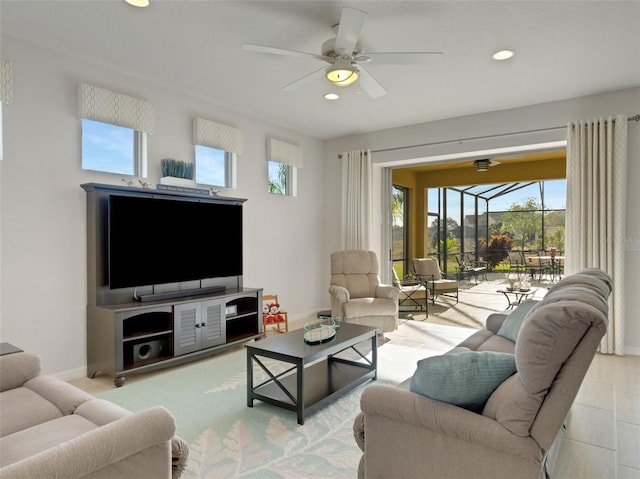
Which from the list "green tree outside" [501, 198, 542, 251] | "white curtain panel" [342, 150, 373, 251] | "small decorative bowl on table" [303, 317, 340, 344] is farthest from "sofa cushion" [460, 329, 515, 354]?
"green tree outside" [501, 198, 542, 251]

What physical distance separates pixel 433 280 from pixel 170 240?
4806 mm

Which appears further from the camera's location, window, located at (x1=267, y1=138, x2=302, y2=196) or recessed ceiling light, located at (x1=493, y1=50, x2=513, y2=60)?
window, located at (x1=267, y1=138, x2=302, y2=196)

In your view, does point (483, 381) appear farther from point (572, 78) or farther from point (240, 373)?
point (572, 78)

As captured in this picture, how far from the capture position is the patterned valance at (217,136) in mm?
4480

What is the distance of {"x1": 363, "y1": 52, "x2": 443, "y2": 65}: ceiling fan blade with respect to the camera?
2758 millimetres

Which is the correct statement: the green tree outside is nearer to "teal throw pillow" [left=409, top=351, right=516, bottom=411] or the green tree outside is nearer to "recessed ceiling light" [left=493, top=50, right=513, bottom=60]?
"recessed ceiling light" [left=493, top=50, right=513, bottom=60]

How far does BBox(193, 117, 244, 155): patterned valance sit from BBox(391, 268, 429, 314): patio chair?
10.1 feet

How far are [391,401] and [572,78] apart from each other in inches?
150

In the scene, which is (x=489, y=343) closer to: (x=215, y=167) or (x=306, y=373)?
(x=306, y=373)

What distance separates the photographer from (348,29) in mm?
2564

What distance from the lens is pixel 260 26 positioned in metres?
2.98

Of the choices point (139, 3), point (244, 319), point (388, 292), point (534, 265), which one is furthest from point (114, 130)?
point (534, 265)

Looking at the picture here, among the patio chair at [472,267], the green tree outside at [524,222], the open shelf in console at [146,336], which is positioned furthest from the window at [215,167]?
the green tree outside at [524,222]

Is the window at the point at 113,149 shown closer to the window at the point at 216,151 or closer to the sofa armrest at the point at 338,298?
the window at the point at 216,151
